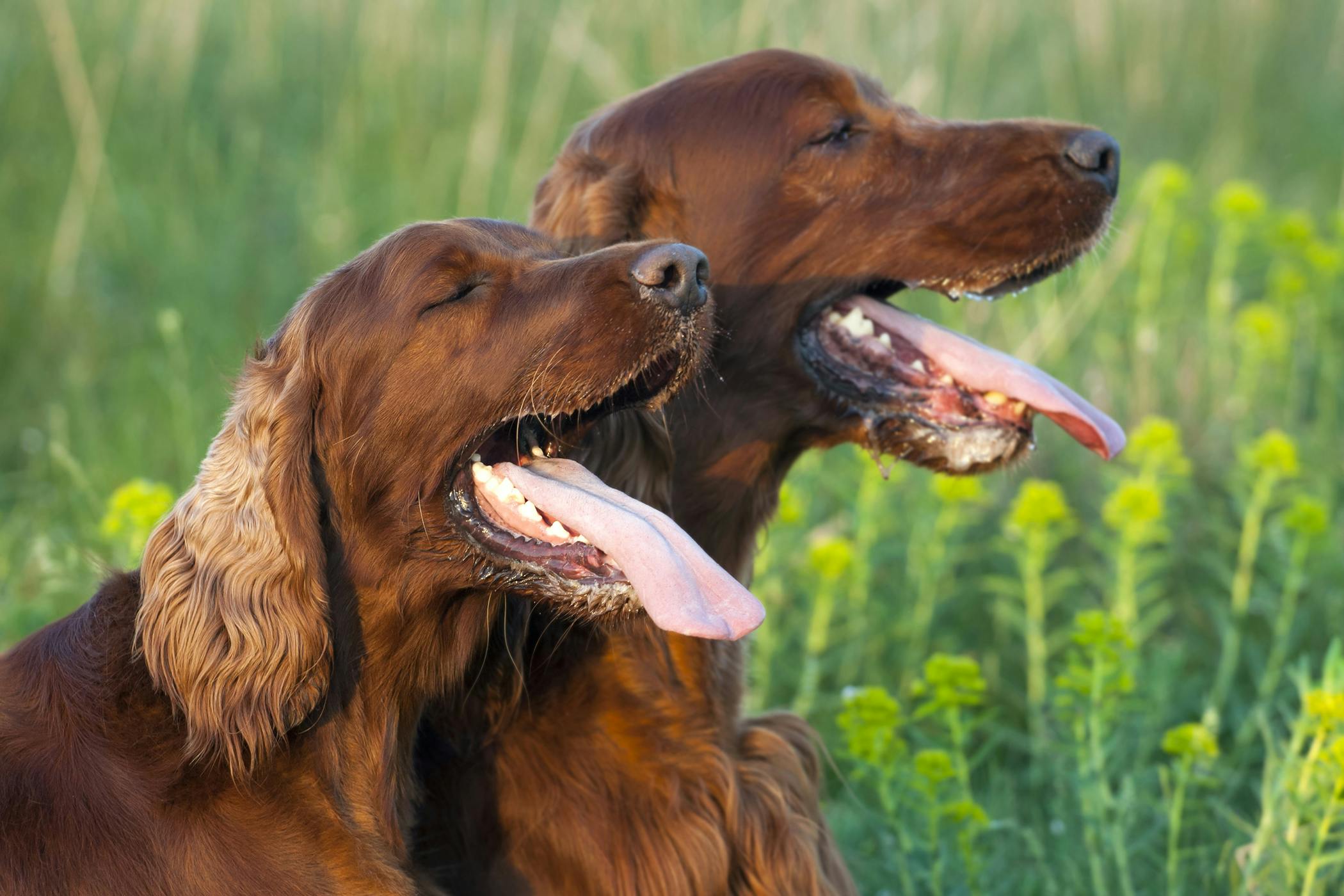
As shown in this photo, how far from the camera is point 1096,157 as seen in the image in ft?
9.62

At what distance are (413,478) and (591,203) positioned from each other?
0.71 metres

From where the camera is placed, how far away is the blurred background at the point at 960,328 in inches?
121

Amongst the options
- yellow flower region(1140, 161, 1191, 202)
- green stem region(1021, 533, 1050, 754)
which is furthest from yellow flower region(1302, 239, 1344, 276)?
green stem region(1021, 533, 1050, 754)

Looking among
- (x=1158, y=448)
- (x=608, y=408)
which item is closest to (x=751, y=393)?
(x=608, y=408)

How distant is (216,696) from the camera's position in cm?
223

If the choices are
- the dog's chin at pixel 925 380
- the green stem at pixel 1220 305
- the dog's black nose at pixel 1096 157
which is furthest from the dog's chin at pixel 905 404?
the green stem at pixel 1220 305

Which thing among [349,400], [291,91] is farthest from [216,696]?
[291,91]

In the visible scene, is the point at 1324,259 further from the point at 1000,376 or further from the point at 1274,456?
the point at 1000,376

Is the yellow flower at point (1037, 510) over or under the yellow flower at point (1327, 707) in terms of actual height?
under

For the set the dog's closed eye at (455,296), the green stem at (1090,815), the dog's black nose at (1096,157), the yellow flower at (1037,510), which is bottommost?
the green stem at (1090,815)

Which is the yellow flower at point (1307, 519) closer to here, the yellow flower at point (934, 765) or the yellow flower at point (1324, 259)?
the yellow flower at point (934, 765)

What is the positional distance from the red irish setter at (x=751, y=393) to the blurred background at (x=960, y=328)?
0.36 metres

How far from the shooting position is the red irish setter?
102 inches

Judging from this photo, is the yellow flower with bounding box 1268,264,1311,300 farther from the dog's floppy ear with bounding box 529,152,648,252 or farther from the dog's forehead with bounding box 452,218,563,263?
the dog's forehead with bounding box 452,218,563,263
